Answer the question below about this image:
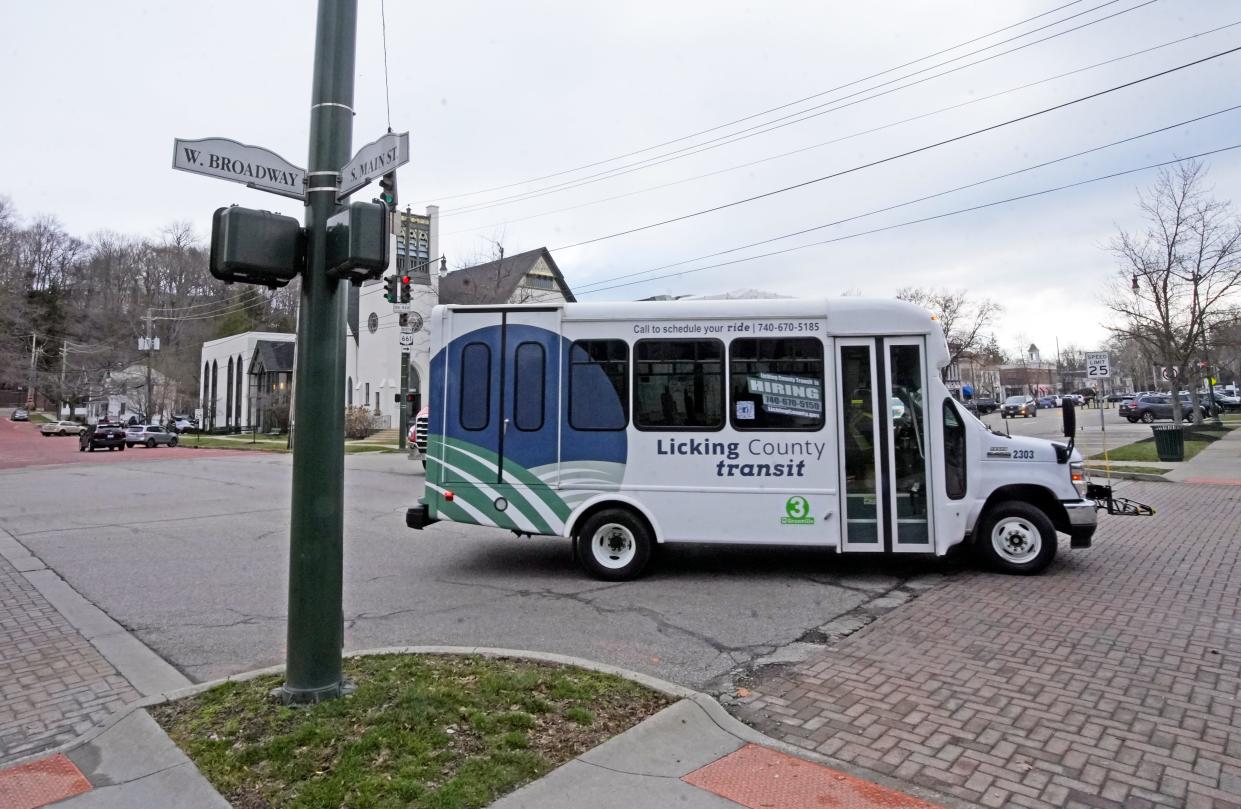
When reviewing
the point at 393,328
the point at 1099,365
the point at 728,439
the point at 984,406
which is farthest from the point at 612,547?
the point at 393,328

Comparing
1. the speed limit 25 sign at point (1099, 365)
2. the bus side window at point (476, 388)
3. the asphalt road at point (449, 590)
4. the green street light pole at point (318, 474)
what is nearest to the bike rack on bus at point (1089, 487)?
the asphalt road at point (449, 590)

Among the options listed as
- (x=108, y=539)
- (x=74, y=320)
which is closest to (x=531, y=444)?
(x=108, y=539)

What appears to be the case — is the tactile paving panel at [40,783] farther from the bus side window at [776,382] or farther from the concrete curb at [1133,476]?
the concrete curb at [1133,476]

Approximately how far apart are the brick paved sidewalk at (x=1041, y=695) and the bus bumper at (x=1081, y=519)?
0.45m

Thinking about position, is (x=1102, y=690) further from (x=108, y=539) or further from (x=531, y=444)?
(x=108, y=539)

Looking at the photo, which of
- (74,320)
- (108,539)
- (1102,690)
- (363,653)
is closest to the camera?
(1102,690)

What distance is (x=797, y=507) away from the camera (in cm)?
720

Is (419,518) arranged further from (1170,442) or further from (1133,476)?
(1170,442)

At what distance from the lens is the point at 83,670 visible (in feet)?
16.6

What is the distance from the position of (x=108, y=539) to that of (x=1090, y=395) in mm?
74187

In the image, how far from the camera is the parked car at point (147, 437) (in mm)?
44281

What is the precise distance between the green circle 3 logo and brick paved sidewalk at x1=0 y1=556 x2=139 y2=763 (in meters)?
5.40

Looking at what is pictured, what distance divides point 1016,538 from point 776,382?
116 inches

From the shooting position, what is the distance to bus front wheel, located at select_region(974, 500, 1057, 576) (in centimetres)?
737
